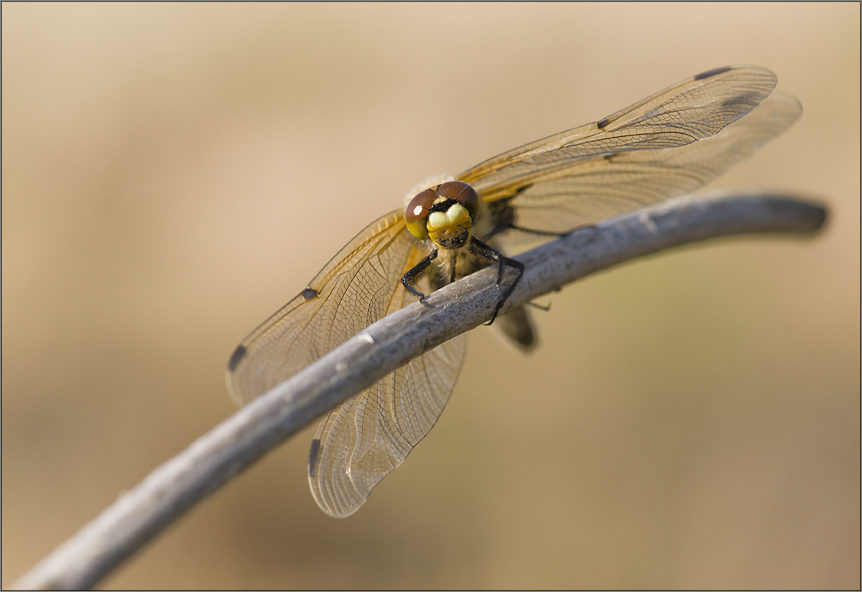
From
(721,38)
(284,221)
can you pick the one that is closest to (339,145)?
(284,221)

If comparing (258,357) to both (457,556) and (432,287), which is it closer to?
(432,287)

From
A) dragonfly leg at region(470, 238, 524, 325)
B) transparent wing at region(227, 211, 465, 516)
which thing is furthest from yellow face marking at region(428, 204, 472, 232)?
transparent wing at region(227, 211, 465, 516)

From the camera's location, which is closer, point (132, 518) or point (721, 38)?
point (132, 518)

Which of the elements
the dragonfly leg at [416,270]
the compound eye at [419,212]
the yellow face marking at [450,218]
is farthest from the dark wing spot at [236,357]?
the yellow face marking at [450,218]

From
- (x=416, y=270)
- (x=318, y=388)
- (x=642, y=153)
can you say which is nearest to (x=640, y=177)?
(x=642, y=153)

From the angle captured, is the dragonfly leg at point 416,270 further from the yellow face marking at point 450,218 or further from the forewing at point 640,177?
the forewing at point 640,177
